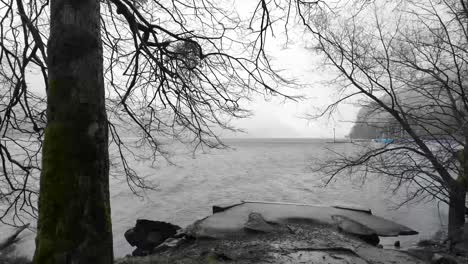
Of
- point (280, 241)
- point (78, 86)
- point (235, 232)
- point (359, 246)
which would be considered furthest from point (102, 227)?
point (359, 246)

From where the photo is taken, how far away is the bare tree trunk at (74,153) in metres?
2.82

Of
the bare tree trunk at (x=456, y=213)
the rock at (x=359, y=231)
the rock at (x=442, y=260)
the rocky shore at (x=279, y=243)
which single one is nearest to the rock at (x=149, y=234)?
the rocky shore at (x=279, y=243)

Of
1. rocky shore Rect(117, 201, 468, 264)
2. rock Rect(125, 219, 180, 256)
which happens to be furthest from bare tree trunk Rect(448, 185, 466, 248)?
rock Rect(125, 219, 180, 256)

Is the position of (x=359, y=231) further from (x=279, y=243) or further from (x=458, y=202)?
(x=458, y=202)

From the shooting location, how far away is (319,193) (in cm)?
2961

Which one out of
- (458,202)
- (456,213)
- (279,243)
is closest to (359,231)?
(279,243)

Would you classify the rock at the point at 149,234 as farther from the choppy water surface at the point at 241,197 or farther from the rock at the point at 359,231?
the rock at the point at 359,231

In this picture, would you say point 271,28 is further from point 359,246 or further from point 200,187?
point 200,187

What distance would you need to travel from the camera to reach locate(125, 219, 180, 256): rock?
12086 millimetres

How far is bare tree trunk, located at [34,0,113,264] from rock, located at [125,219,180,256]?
9.57 meters

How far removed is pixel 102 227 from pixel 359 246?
601cm

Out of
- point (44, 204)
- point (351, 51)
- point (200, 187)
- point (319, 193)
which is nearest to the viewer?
point (44, 204)

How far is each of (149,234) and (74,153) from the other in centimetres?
1038

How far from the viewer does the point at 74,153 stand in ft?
9.49
